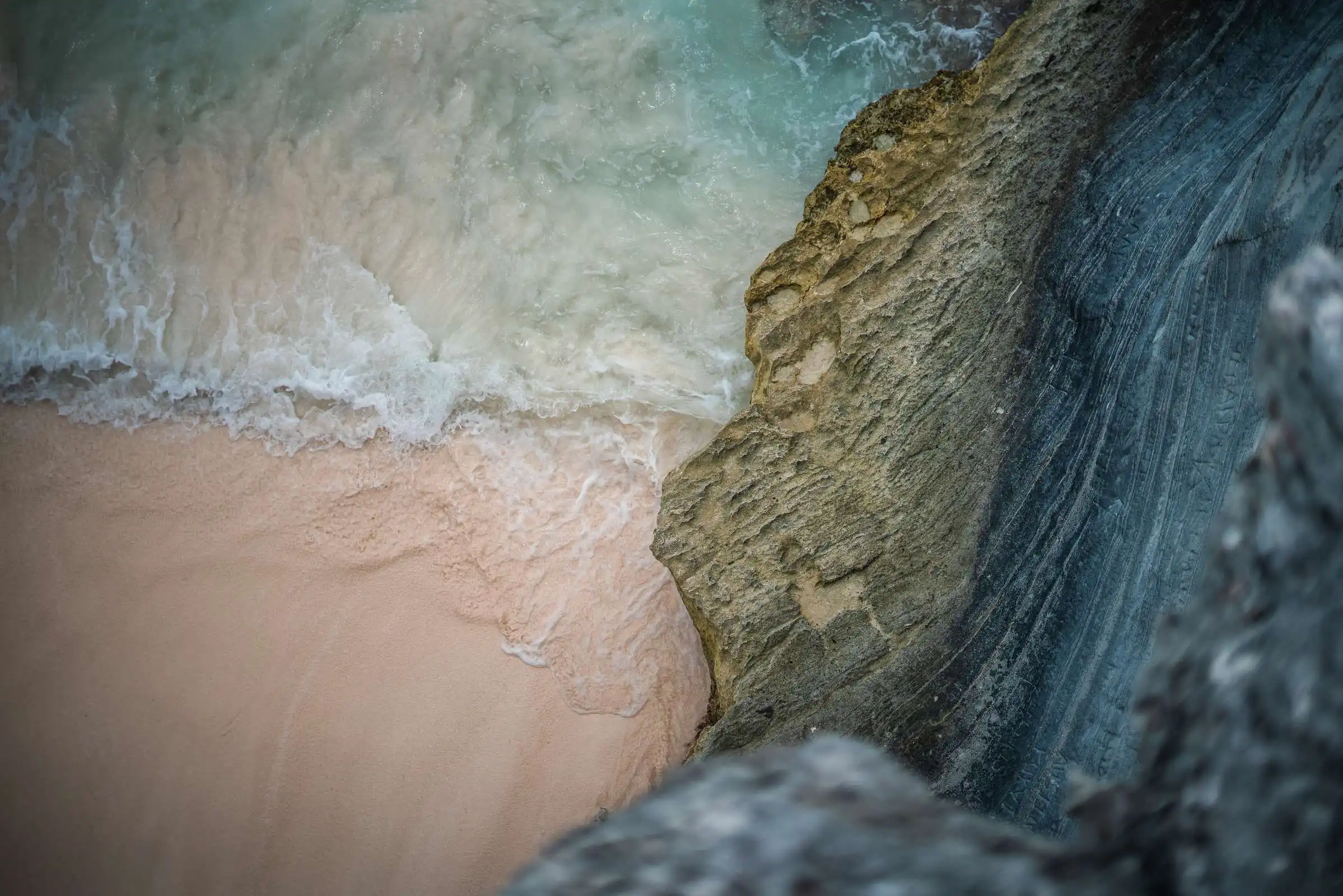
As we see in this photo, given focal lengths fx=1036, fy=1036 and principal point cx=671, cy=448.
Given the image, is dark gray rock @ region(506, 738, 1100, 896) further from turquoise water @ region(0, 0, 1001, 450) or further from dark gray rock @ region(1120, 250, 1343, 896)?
turquoise water @ region(0, 0, 1001, 450)

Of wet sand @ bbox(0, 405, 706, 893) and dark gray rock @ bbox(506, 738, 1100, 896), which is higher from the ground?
dark gray rock @ bbox(506, 738, 1100, 896)

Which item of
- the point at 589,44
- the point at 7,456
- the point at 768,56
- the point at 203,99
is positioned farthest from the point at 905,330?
the point at 7,456

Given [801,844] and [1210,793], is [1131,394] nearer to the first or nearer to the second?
[1210,793]

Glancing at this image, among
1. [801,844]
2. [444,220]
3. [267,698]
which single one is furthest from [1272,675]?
[444,220]

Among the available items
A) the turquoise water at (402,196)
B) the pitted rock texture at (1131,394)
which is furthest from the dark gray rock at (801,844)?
the turquoise water at (402,196)

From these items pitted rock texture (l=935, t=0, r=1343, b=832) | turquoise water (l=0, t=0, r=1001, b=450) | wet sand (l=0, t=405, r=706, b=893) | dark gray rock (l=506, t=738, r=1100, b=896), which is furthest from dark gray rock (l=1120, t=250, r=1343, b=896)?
turquoise water (l=0, t=0, r=1001, b=450)

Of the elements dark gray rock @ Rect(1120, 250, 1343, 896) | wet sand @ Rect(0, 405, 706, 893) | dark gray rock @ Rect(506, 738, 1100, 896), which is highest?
dark gray rock @ Rect(1120, 250, 1343, 896)

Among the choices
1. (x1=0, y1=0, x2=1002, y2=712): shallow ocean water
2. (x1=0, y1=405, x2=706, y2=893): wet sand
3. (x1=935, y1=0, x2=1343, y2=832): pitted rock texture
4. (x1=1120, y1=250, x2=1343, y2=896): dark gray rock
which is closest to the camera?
(x1=1120, y1=250, x2=1343, y2=896): dark gray rock
